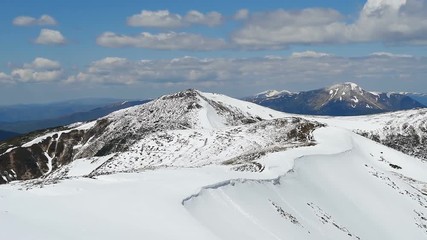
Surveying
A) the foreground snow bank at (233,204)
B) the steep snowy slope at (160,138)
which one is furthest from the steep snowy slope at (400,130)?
the foreground snow bank at (233,204)

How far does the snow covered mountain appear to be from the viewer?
23812mm

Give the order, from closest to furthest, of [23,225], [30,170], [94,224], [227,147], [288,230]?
1. [23,225]
2. [94,224]
3. [288,230]
4. [227,147]
5. [30,170]

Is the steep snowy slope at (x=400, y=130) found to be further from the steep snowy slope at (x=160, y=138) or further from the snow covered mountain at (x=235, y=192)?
the snow covered mountain at (x=235, y=192)

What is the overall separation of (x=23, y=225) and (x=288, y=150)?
44.4 meters

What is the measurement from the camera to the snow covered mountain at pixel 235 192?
78.1 ft

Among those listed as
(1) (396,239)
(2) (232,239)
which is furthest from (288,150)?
(2) (232,239)

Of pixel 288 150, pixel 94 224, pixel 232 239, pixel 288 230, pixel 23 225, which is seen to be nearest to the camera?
pixel 23 225

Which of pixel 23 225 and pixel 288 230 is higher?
pixel 23 225

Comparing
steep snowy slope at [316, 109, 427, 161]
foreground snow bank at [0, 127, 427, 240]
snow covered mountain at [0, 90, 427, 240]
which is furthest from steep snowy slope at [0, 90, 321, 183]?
steep snowy slope at [316, 109, 427, 161]

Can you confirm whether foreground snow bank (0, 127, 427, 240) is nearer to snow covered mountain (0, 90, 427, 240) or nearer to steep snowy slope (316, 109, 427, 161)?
snow covered mountain (0, 90, 427, 240)

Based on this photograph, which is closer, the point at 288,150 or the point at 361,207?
the point at 361,207

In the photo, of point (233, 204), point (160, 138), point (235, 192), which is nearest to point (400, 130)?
point (160, 138)

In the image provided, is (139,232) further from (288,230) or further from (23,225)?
(288,230)

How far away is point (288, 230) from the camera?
3234cm
